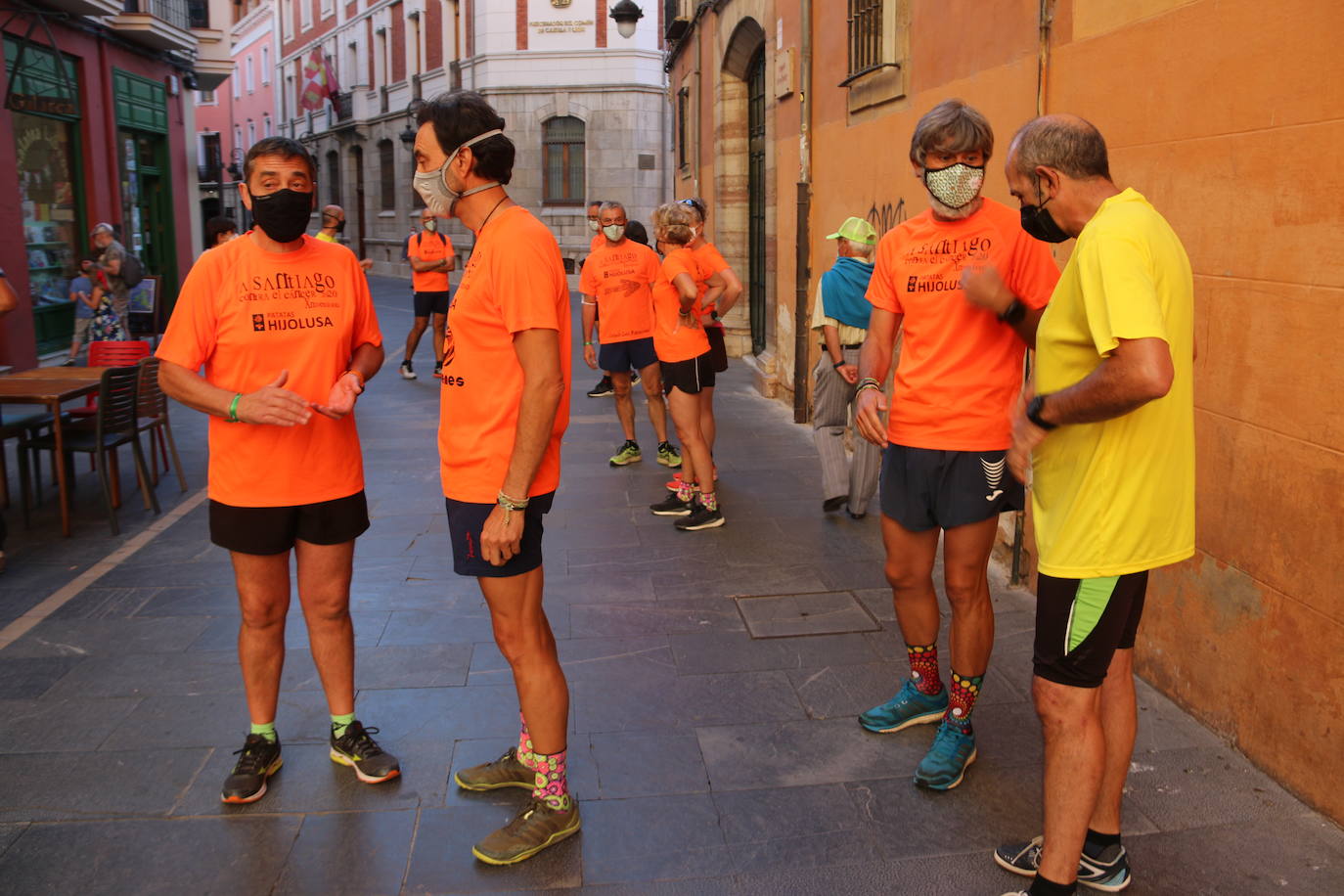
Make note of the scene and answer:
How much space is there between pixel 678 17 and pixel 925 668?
16.4m

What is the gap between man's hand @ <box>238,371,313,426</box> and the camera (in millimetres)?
3295

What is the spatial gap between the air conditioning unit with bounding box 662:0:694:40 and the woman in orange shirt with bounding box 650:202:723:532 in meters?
11.8

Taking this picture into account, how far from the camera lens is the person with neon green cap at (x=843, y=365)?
6.60 meters

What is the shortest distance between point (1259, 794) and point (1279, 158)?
190cm

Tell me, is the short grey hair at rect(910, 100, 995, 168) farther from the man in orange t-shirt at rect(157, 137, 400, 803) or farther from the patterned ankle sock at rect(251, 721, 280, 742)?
the patterned ankle sock at rect(251, 721, 280, 742)

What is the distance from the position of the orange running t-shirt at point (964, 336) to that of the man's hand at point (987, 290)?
0.18 m

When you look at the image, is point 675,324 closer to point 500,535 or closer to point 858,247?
point 858,247

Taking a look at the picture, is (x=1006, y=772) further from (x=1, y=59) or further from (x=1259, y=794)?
(x=1, y=59)

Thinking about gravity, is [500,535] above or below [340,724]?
above

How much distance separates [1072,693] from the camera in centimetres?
283

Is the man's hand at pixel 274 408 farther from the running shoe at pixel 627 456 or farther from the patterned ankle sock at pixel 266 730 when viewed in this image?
the running shoe at pixel 627 456

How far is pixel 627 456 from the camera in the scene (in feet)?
28.5

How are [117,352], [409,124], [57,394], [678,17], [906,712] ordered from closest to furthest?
[906,712] < [57,394] < [117,352] < [678,17] < [409,124]

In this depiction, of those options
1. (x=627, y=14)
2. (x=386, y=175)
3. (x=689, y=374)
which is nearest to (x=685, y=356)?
(x=689, y=374)
